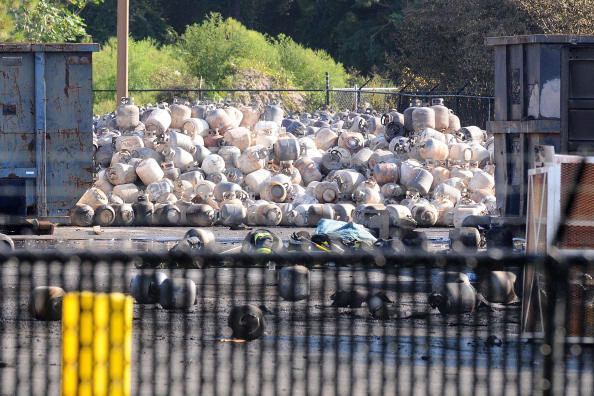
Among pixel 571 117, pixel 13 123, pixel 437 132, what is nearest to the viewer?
pixel 571 117

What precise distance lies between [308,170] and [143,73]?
77.5 feet

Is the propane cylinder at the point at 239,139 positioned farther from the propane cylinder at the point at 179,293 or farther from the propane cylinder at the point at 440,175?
the propane cylinder at the point at 179,293

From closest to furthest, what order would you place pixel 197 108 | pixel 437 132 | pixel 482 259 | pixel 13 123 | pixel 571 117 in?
pixel 482 259 < pixel 571 117 < pixel 13 123 < pixel 437 132 < pixel 197 108

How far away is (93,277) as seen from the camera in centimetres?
412

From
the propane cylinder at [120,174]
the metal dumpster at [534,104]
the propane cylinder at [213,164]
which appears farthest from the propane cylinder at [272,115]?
the metal dumpster at [534,104]

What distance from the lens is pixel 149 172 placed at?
1661 centimetres

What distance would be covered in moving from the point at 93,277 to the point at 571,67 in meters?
8.41

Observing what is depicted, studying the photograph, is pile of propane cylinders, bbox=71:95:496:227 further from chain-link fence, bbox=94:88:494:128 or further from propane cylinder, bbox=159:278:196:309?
chain-link fence, bbox=94:88:494:128

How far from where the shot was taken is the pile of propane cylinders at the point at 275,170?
15.4m

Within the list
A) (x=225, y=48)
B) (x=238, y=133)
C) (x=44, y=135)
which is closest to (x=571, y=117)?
(x=44, y=135)

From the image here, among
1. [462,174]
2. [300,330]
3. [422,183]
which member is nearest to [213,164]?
[422,183]

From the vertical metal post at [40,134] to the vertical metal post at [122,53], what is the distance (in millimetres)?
8905

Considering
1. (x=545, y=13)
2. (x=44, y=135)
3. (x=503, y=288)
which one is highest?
(x=545, y=13)

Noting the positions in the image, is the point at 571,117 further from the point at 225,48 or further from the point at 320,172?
the point at 225,48
